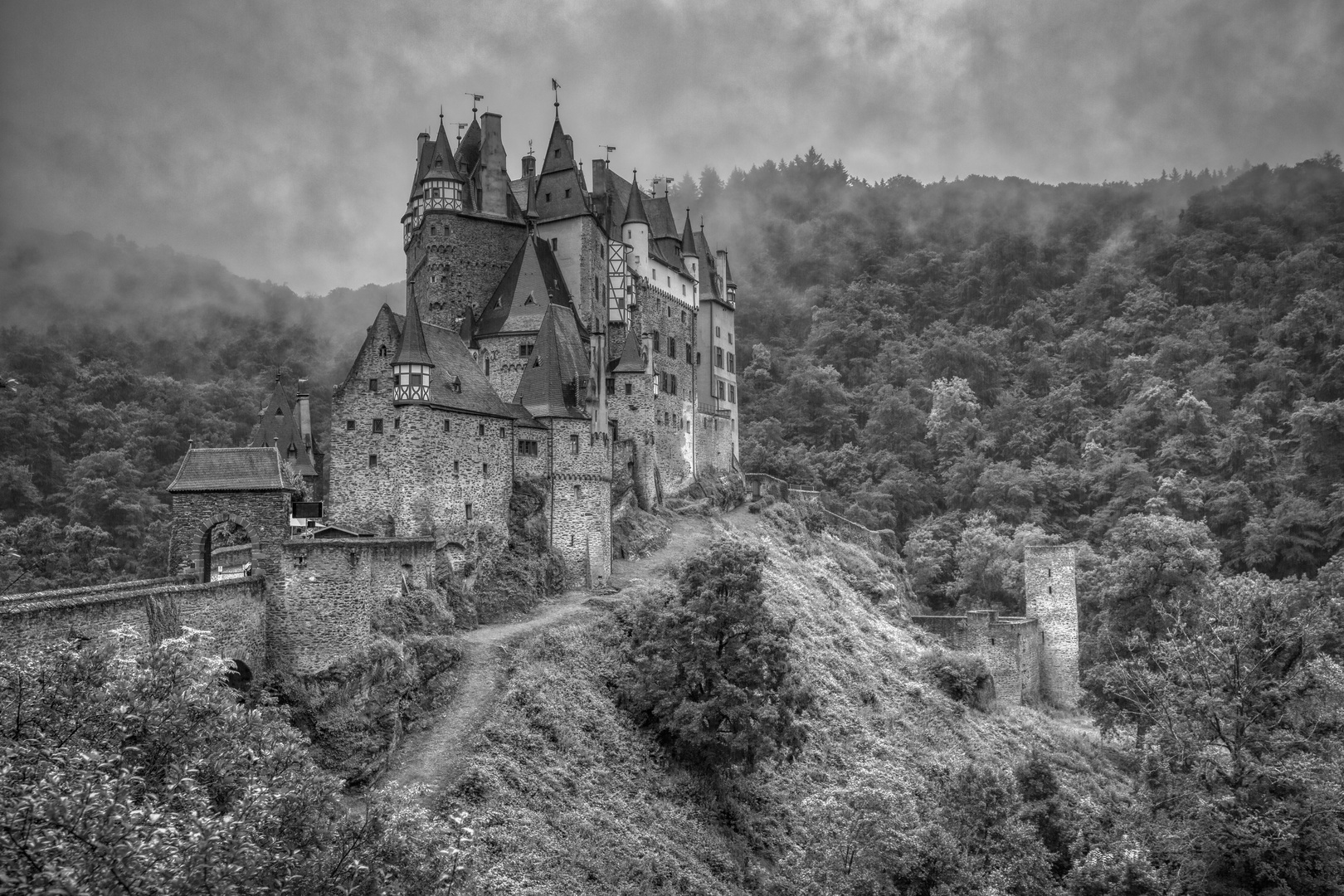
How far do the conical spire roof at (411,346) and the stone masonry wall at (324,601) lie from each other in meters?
6.87

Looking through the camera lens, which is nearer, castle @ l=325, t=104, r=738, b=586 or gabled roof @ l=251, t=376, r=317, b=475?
castle @ l=325, t=104, r=738, b=586

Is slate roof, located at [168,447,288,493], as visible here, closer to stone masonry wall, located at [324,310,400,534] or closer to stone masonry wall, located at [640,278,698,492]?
stone masonry wall, located at [324,310,400,534]

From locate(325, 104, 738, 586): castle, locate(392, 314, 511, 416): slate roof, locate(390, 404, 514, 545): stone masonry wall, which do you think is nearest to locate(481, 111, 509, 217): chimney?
locate(325, 104, 738, 586): castle

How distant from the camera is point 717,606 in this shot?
32.7m

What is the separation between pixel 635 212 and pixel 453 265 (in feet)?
39.0

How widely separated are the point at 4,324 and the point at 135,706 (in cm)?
6027

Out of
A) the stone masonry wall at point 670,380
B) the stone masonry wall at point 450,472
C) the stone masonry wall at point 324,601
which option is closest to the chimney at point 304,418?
the stone masonry wall at point 450,472

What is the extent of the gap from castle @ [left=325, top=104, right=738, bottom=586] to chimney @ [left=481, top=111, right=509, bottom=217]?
0.26ft

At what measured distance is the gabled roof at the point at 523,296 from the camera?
1825 inches

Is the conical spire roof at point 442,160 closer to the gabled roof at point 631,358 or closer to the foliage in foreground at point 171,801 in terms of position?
the gabled roof at point 631,358

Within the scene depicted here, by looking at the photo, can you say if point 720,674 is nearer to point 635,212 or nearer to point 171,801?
point 171,801

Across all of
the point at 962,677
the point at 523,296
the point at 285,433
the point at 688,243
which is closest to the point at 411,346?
the point at 523,296

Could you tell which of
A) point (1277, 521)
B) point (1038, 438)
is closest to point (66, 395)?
point (1038, 438)

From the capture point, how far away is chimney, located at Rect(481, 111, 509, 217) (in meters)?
49.8
